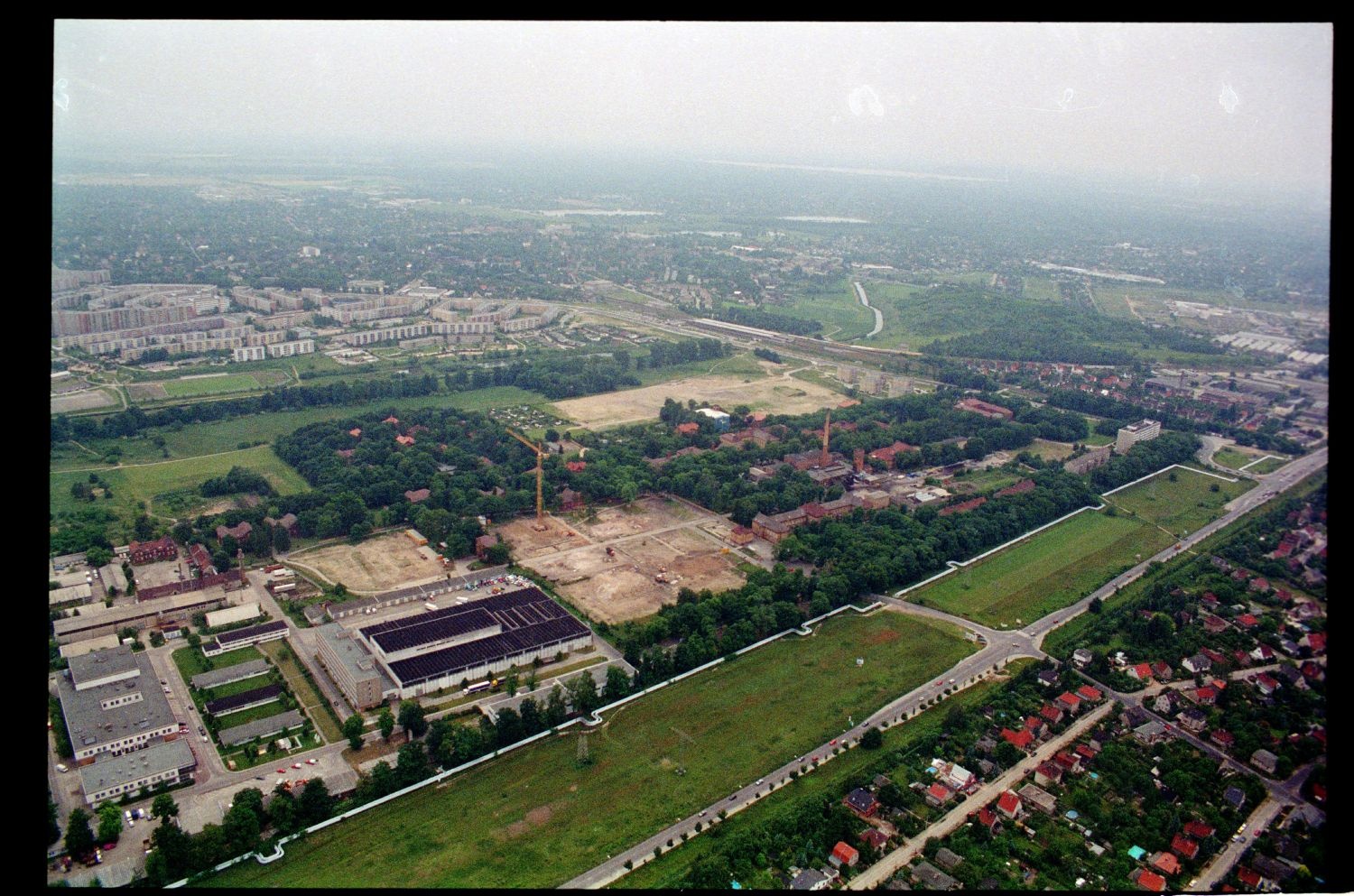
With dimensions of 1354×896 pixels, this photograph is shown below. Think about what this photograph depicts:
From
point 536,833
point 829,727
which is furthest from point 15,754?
point 829,727

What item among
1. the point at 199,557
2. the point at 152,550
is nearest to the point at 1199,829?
the point at 199,557

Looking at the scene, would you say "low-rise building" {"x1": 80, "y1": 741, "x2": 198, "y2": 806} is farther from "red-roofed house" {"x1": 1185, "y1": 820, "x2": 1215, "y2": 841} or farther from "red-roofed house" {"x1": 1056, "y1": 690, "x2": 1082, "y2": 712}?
"red-roofed house" {"x1": 1185, "y1": 820, "x2": 1215, "y2": 841}

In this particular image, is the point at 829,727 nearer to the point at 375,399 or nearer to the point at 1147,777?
the point at 1147,777

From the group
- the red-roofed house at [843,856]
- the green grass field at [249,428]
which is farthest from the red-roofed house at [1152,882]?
the green grass field at [249,428]

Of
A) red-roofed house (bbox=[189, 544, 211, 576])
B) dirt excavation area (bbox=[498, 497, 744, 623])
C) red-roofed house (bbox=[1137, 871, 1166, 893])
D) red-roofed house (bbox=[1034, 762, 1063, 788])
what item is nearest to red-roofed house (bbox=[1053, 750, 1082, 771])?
red-roofed house (bbox=[1034, 762, 1063, 788])

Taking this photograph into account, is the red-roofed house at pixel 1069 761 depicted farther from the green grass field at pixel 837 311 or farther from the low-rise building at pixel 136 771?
the green grass field at pixel 837 311
